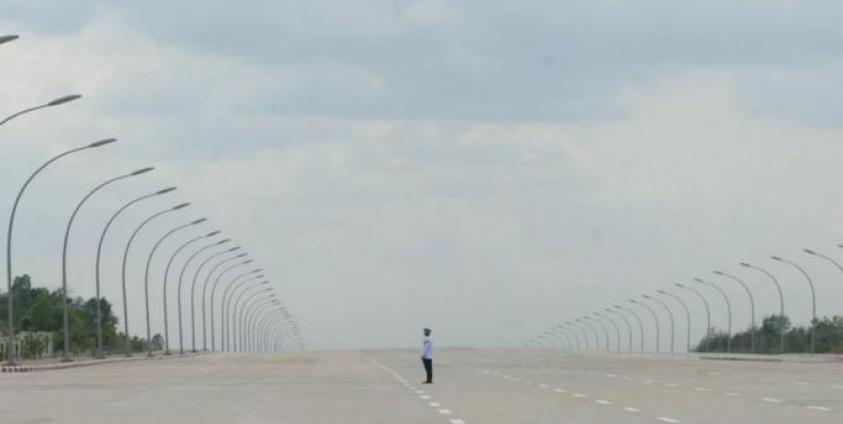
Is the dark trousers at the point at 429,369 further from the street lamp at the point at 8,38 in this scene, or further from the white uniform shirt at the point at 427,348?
the street lamp at the point at 8,38

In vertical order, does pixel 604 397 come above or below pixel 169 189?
below

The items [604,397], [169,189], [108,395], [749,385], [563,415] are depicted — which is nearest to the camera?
[563,415]

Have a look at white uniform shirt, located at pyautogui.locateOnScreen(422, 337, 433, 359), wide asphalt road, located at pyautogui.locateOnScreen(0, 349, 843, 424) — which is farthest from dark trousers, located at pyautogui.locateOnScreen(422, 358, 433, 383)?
wide asphalt road, located at pyautogui.locateOnScreen(0, 349, 843, 424)

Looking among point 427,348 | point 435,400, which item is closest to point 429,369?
point 427,348

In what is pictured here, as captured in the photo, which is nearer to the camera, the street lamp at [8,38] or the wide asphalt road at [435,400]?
the wide asphalt road at [435,400]

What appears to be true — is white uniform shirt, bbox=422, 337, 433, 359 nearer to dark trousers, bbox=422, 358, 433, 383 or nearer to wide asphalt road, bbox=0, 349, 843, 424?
dark trousers, bbox=422, 358, 433, 383

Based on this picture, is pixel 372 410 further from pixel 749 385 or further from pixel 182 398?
pixel 749 385

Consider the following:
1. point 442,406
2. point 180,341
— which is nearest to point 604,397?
point 442,406

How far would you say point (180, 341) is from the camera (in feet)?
423

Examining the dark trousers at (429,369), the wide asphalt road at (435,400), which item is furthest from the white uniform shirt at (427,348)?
the wide asphalt road at (435,400)

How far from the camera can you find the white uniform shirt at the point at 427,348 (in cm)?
4662

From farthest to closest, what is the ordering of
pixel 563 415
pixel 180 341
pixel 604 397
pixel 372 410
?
pixel 180 341
pixel 604 397
pixel 372 410
pixel 563 415

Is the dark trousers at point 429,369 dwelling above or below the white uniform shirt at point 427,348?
below

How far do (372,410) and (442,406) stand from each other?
5.97 ft
